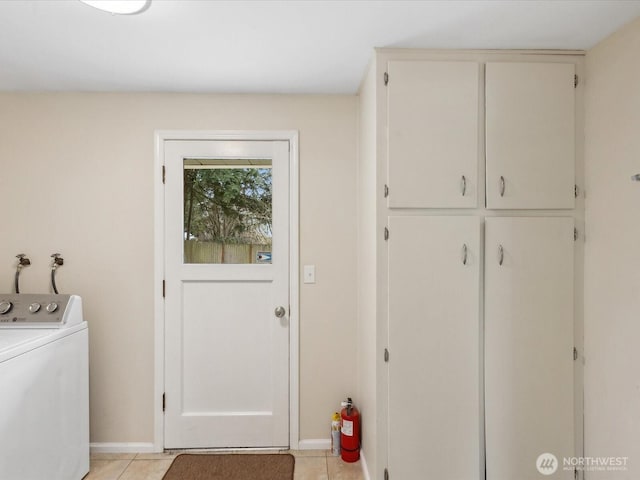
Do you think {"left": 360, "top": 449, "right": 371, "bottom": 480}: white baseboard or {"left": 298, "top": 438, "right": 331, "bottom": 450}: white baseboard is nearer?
{"left": 360, "top": 449, "right": 371, "bottom": 480}: white baseboard

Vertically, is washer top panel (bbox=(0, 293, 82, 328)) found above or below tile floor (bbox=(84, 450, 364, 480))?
above

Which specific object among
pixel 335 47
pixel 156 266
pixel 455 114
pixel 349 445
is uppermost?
pixel 335 47

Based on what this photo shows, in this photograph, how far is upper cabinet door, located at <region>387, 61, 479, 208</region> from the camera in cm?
193

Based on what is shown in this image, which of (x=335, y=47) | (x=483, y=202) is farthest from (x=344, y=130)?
(x=483, y=202)

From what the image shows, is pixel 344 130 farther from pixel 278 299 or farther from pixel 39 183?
pixel 39 183

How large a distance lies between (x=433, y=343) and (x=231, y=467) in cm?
145

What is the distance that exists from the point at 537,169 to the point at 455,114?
49 centimetres

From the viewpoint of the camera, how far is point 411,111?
193 cm

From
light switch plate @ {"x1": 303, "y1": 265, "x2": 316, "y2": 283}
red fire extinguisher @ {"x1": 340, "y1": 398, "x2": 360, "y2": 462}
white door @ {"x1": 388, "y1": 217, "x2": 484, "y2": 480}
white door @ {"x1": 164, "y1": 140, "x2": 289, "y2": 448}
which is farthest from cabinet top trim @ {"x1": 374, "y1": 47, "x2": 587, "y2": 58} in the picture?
red fire extinguisher @ {"x1": 340, "y1": 398, "x2": 360, "y2": 462}

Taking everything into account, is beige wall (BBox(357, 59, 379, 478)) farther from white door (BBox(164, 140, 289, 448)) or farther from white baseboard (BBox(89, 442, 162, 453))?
white baseboard (BBox(89, 442, 162, 453))

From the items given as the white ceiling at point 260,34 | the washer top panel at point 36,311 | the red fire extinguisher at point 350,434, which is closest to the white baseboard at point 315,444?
the red fire extinguisher at point 350,434

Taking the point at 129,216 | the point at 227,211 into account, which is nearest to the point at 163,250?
the point at 129,216

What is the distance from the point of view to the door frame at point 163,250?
253cm

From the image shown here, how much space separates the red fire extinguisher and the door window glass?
3.55 feet
